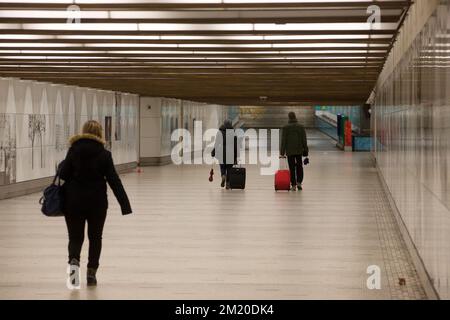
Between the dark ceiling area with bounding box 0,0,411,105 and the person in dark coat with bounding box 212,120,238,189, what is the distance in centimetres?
132

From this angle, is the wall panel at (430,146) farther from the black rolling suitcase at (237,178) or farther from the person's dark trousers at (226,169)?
the person's dark trousers at (226,169)

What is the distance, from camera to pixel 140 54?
15289mm

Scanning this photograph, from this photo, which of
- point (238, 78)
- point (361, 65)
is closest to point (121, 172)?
point (238, 78)

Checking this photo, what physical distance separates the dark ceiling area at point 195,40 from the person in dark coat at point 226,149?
4.32 feet

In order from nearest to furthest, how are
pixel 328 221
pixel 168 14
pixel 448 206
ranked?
pixel 448 206, pixel 168 14, pixel 328 221

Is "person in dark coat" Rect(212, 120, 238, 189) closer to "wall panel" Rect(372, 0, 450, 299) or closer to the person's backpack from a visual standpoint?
"wall panel" Rect(372, 0, 450, 299)

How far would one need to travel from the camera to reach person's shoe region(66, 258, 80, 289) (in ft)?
25.5

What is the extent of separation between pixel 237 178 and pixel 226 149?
2.61 ft

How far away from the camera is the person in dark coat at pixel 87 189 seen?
7656mm

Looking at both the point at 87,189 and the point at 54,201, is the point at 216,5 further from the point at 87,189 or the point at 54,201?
the point at 54,201

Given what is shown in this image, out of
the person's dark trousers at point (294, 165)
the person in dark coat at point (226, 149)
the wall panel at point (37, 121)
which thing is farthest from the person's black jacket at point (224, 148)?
the wall panel at point (37, 121)

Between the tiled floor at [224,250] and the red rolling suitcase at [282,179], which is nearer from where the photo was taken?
the tiled floor at [224,250]
